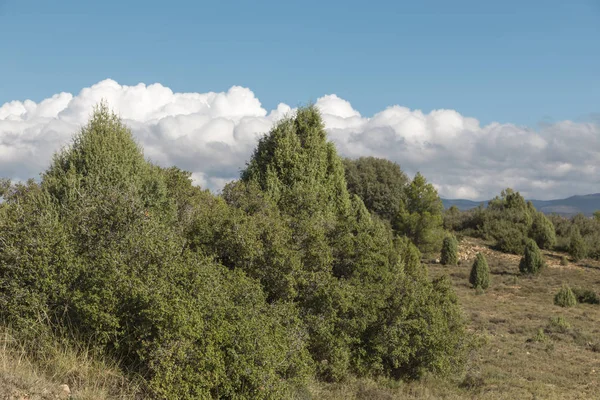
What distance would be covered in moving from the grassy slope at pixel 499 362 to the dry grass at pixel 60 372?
0.6 inches

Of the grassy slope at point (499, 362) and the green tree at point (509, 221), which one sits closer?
the grassy slope at point (499, 362)

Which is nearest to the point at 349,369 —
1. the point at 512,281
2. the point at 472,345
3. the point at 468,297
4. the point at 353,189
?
the point at 472,345

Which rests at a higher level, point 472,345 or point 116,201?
point 116,201

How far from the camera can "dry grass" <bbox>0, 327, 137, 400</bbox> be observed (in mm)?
6992

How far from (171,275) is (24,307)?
2214 millimetres

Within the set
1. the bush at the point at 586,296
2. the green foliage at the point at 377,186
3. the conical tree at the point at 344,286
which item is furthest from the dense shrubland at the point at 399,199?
the conical tree at the point at 344,286

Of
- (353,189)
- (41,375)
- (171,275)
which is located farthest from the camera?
(353,189)

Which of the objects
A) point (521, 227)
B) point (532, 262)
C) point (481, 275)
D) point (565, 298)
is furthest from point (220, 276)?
point (521, 227)

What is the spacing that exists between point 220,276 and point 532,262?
32285mm

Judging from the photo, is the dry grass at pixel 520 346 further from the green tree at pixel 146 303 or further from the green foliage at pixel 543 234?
the green foliage at pixel 543 234

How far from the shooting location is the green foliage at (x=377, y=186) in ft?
192

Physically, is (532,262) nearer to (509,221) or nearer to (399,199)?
(509,221)

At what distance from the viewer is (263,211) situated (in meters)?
13.0

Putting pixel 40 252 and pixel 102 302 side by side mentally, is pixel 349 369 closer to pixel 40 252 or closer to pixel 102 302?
pixel 102 302
